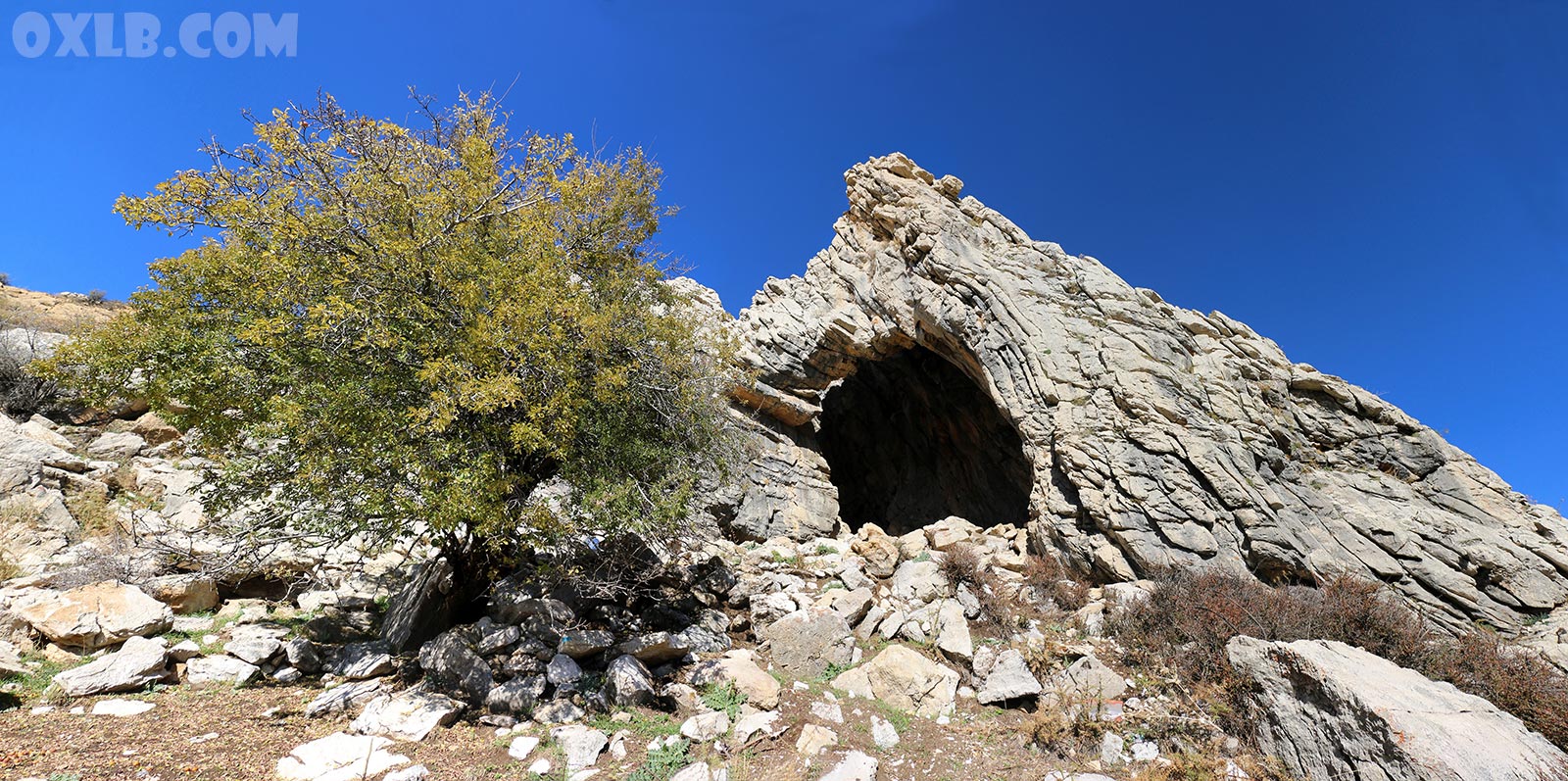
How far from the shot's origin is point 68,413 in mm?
15977

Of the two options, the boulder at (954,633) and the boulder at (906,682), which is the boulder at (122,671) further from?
the boulder at (954,633)

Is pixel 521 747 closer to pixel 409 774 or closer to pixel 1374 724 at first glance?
pixel 409 774

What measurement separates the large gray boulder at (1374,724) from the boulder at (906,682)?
12.7 ft

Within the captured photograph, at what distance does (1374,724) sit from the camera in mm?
6172

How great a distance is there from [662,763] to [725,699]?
1.58 meters

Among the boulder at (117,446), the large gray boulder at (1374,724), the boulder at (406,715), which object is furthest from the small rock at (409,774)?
the boulder at (117,446)

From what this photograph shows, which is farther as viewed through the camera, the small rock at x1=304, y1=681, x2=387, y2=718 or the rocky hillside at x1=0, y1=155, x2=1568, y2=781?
the small rock at x1=304, y1=681, x2=387, y2=718

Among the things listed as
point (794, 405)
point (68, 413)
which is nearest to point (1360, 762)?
point (794, 405)

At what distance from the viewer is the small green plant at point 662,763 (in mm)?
6500

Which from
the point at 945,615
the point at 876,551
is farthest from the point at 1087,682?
the point at 876,551

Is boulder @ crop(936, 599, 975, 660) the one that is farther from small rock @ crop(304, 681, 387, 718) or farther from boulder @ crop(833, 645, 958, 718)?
small rock @ crop(304, 681, 387, 718)

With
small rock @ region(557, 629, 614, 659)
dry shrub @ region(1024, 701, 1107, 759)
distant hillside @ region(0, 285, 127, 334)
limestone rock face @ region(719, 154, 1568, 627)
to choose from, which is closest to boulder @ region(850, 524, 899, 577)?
limestone rock face @ region(719, 154, 1568, 627)

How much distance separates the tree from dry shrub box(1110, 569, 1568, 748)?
8233 mm

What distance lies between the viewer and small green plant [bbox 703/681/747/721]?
8.01 meters
